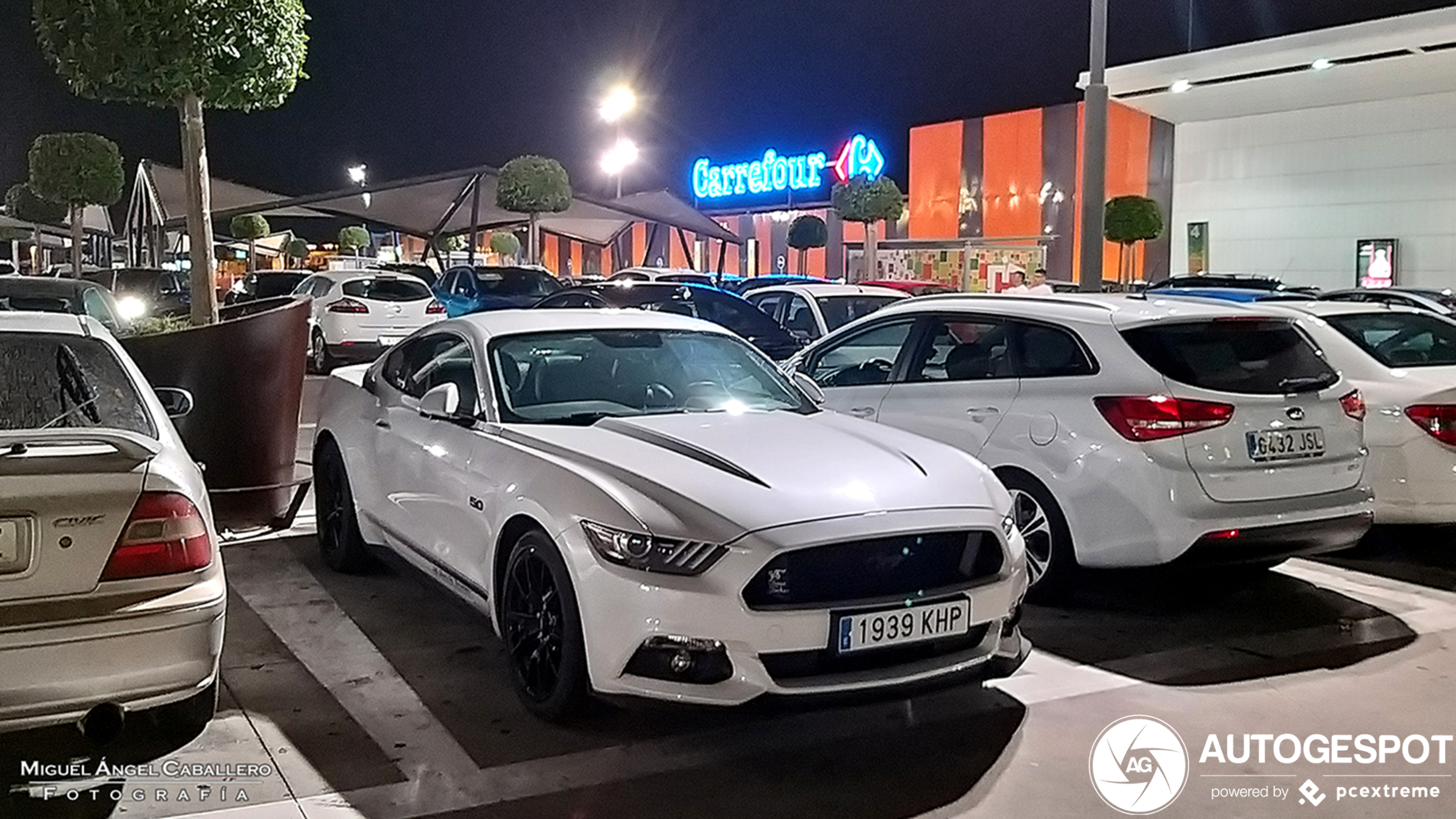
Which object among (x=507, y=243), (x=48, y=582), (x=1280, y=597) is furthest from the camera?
(x=507, y=243)

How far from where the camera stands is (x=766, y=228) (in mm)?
44938

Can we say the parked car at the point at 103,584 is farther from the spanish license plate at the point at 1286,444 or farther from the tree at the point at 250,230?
the tree at the point at 250,230

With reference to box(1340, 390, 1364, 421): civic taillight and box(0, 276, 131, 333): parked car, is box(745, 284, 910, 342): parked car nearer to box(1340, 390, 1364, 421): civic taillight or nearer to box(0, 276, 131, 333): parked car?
box(0, 276, 131, 333): parked car

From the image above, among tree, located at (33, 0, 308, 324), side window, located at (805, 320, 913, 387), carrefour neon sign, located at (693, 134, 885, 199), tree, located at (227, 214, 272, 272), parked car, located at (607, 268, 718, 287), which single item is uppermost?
carrefour neon sign, located at (693, 134, 885, 199)

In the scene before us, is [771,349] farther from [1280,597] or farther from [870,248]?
[870,248]

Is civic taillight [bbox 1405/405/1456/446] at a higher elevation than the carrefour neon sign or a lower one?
lower

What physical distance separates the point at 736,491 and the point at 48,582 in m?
2.04

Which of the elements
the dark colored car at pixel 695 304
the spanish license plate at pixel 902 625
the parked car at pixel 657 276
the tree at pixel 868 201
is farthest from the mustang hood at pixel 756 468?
the tree at pixel 868 201

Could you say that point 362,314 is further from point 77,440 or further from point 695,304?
point 77,440

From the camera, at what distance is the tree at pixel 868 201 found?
3228 centimetres

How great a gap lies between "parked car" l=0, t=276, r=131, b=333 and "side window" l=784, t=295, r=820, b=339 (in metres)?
6.81

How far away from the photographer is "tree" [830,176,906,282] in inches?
1271

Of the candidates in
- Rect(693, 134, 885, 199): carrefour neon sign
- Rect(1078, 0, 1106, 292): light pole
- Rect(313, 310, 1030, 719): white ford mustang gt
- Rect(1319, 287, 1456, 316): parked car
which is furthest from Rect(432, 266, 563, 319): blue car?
Rect(693, 134, 885, 199): carrefour neon sign

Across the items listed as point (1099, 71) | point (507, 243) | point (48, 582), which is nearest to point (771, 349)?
point (1099, 71)
